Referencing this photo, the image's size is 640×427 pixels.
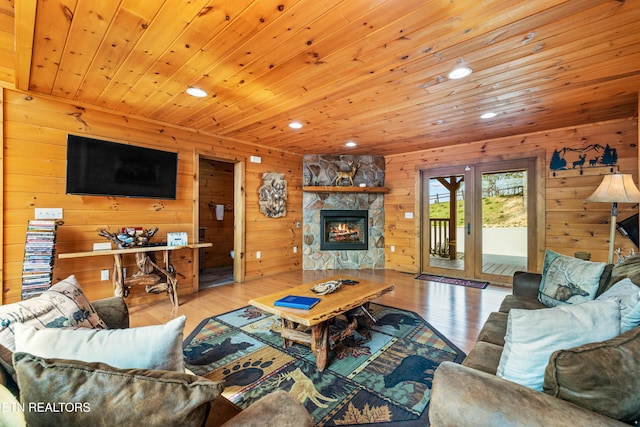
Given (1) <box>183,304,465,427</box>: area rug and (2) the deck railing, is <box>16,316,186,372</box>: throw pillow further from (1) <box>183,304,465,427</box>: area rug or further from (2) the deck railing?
(2) the deck railing

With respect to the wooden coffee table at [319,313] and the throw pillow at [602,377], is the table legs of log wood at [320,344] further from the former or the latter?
the throw pillow at [602,377]

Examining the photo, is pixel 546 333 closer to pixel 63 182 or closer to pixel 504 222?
pixel 504 222

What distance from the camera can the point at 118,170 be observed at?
10.9 ft

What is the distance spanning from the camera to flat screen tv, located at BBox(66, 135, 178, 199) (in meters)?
3.03

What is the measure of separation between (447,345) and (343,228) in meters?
3.66

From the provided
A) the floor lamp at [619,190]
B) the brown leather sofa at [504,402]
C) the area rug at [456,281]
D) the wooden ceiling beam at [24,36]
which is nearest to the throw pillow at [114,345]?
the brown leather sofa at [504,402]

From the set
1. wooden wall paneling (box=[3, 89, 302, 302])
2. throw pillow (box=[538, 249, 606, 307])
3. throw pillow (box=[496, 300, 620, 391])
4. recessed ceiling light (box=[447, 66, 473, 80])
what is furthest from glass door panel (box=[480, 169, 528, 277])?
wooden wall paneling (box=[3, 89, 302, 302])

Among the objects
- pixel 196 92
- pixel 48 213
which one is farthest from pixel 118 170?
pixel 196 92

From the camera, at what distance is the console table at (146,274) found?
3.14 m

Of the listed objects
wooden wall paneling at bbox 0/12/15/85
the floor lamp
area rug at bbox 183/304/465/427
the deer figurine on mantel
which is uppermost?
wooden wall paneling at bbox 0/12/15/85

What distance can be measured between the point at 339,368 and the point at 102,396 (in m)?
1.73

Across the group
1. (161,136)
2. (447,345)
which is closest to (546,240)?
(447,345)

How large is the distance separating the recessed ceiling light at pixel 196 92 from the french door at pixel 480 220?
13.3 ft

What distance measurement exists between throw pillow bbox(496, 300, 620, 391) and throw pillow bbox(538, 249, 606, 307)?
97 cm
